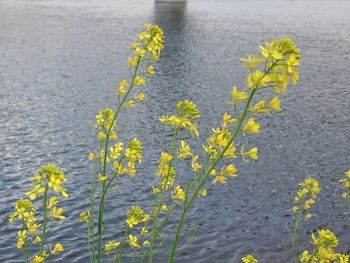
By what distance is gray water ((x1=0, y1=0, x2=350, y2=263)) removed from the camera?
39.5 feet

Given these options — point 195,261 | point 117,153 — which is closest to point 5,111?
point 195,261

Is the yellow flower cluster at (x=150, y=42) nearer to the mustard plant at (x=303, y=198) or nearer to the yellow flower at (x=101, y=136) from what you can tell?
the yellow flower at (x=101, y=136)

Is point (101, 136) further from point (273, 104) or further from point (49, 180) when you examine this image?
point (273, 104)

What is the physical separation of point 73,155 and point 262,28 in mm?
39991

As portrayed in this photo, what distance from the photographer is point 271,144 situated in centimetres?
1828

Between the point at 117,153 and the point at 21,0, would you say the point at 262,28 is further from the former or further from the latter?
the point at 117,153

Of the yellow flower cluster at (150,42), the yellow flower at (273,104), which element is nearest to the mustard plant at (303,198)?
the yellow flower cluster at (150,42)

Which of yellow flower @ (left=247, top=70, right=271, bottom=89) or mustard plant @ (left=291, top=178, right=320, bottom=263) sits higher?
yellow flower @ (left=247, top=70, right=271, bottom=89)

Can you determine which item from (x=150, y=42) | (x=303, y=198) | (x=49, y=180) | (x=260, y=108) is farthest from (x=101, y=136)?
(x=303, y=198)

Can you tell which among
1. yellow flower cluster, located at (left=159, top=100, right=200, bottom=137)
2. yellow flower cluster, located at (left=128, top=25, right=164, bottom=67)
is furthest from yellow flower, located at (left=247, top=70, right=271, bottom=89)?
yellow flower cluster, located at (left=128, top=25, right=164, bottom=67)

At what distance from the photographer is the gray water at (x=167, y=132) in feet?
39.5

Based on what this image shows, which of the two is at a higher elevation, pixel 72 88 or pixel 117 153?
pixel 117 153

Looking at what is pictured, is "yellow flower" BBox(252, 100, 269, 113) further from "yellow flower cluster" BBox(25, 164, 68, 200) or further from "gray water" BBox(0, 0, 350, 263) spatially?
"gray water" BBox(0, 0, 350, 263)

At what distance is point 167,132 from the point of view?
1912 cm
